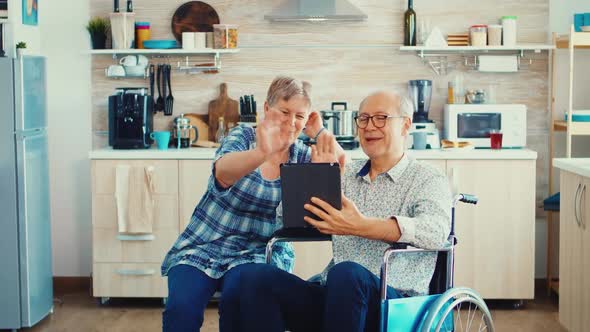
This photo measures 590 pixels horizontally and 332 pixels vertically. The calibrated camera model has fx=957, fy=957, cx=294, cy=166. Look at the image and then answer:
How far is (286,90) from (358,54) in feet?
8.39

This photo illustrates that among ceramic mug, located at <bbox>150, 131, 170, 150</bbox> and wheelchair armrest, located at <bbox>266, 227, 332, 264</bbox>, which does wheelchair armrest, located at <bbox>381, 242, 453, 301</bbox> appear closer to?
wheelchair armrest, located at <bbox>266, 227, 332, 264</bbox>

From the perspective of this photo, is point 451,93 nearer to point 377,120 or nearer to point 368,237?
point 377,120

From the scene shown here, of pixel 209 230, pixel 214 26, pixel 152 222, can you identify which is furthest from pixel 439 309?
pixel 214 26

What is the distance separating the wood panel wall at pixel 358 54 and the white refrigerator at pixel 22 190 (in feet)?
3.40

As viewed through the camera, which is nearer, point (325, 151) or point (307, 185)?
point (307, 185)

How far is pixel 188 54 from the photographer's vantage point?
5.55 metres

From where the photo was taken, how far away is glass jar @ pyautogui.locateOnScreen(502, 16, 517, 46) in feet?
17.4

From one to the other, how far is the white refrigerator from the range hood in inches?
53.6

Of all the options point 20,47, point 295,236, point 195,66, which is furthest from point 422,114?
point 295,236

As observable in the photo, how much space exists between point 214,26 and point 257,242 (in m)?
2.41

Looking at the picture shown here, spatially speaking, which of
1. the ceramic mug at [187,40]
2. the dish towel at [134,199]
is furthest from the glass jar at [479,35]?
the dish towel at [134,199]

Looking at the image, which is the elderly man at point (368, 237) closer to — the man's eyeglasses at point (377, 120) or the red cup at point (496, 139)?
the man's eyeglasses at point (377, 120)

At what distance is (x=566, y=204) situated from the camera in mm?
4039

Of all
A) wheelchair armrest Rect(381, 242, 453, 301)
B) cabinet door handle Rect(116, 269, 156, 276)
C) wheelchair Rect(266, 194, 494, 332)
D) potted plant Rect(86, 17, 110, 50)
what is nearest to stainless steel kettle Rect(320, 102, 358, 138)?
cabinet door handle Rect(116, 269, 156, 276)
